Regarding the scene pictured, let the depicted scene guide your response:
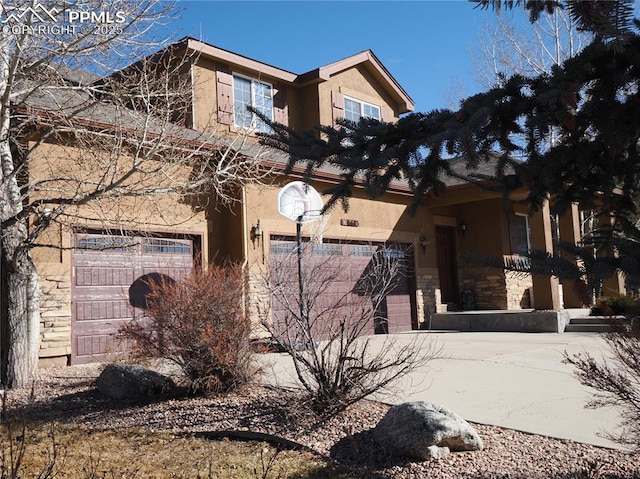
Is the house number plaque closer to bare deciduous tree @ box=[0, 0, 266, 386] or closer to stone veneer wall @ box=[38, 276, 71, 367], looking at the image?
bare deciduous tree @ box=[0, 0, 266, 386]

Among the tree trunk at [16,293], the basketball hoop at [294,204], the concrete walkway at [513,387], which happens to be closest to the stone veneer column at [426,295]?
the concrete walkway at [513,387]

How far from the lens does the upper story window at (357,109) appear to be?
1752 cm

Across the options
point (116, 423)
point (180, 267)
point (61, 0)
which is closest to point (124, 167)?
point (180, 267)

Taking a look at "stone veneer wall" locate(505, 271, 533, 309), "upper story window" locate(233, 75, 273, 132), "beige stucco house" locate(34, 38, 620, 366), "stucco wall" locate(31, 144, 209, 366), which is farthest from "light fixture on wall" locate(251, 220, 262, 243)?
"stone veneer wall" locate(505, 271, 533, 309)

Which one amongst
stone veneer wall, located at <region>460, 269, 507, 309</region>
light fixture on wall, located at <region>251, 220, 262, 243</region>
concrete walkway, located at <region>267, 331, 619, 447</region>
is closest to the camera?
concrete walkway, located at <region>267, 331, 619, 447</region>

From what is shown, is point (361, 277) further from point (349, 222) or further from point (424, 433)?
point (424, 433)

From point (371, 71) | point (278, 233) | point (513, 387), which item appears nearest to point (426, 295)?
point (278, 233)

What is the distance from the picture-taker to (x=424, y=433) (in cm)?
455

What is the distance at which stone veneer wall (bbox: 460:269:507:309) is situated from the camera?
56.3 feet

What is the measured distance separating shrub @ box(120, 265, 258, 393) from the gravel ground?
254mm

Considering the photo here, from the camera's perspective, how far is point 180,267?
461 inches

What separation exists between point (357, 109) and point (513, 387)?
12.3 meters

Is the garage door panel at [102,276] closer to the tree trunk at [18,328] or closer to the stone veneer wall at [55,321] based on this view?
the stone veneer wall at [55,321]

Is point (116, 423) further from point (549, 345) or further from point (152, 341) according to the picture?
point (549, 345)
